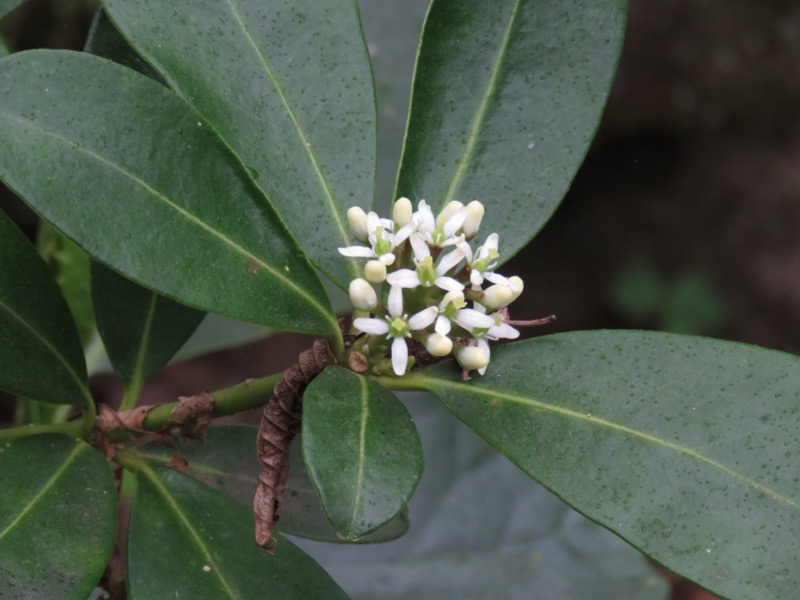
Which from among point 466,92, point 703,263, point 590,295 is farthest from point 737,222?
point 466,92

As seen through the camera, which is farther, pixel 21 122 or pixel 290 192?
pixel 290 192

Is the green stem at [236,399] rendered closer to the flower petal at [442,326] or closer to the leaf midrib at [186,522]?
the leaf midrib at [186,522]

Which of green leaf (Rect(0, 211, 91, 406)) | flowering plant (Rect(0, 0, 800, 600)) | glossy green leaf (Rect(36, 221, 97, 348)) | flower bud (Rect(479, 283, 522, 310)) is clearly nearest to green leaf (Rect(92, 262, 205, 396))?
flowering plant (Rect(0, 0, 800, 600))

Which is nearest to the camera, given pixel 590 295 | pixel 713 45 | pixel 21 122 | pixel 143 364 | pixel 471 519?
pixel 21 122

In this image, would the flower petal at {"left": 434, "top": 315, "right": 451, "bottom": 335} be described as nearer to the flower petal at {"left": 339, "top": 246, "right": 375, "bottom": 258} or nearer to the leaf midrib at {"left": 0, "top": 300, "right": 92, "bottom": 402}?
the flower petal at {"left": 339, "top": 246, "right": 375, "bottom": 258}

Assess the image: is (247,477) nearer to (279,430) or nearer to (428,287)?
(279,430)

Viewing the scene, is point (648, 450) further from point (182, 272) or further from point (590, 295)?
point (590, 295)
